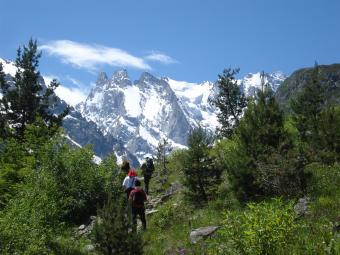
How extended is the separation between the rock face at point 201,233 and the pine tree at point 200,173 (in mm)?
4828

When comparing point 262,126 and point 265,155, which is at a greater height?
point 262,126

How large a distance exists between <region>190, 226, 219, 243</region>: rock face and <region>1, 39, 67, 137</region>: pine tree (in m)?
21.8

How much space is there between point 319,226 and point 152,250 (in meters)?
5.18

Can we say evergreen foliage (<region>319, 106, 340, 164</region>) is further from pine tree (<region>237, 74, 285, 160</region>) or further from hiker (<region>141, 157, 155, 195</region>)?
hiker (<region>141, 157, 155, 195</region>)

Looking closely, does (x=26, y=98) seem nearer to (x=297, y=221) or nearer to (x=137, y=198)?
(x=137, y=198)

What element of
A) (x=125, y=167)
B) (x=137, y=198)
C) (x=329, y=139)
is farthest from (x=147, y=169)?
(x=329, y=139)

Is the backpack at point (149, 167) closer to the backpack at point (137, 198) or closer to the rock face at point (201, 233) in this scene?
the backpack at point (137, 198)

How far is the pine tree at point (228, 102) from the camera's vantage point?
38.3 metres

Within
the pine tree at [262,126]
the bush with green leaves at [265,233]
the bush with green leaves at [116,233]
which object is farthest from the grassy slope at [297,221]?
the pine tree at [262,126]

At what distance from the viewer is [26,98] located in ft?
116

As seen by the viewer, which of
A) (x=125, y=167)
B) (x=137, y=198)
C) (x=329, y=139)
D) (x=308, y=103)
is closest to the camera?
(x=137, y=198)

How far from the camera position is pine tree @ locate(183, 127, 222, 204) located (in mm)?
19844

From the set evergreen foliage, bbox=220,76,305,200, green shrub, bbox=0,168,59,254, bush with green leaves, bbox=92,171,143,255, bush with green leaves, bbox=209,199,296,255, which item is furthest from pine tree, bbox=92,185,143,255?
evergreen foliage, bbox=220,76,305,200

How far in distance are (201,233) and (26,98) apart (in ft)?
78.9
